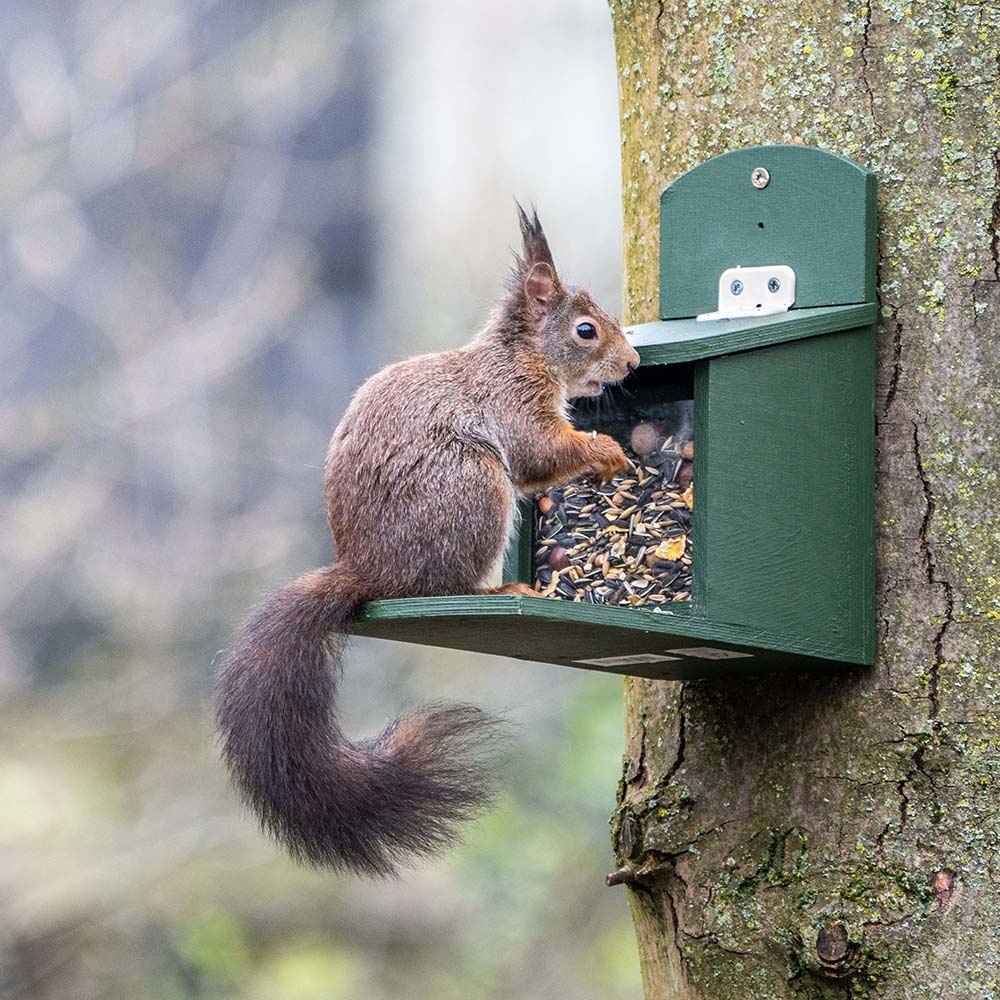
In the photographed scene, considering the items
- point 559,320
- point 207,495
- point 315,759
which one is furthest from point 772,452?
point 207,495

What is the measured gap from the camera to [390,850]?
176 cm

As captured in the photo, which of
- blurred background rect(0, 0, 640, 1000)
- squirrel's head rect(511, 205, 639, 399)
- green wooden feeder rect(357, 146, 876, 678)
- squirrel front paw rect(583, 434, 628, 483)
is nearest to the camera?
green wooden feeder rect(357, 146, 876, 678)

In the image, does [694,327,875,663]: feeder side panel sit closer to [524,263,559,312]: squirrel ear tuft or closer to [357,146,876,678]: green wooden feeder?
[357,146,876,678]: green wooden feeder

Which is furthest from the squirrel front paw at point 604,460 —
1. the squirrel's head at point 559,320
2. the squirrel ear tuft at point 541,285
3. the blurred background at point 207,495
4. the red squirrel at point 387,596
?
the blurred background at point 207,495

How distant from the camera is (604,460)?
1.82 m

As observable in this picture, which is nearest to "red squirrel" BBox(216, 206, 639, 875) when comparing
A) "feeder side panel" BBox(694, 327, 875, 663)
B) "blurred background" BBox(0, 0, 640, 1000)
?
"feeder side panel" BBox(694, 327, 875, 663)

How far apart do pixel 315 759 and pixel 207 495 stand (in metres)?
2.75

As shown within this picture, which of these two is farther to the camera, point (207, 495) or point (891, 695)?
point (207, 495)

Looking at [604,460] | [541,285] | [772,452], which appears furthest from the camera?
[541,285]

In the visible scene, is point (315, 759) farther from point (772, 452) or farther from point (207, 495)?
point (207, 495)

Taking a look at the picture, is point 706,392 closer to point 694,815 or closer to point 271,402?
point 694,815

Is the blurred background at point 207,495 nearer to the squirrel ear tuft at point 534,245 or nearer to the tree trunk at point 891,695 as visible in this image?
the squirrel ear tuft at point 534,245

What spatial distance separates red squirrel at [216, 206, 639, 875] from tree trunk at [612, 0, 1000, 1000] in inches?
10.5

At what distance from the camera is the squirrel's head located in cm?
194
